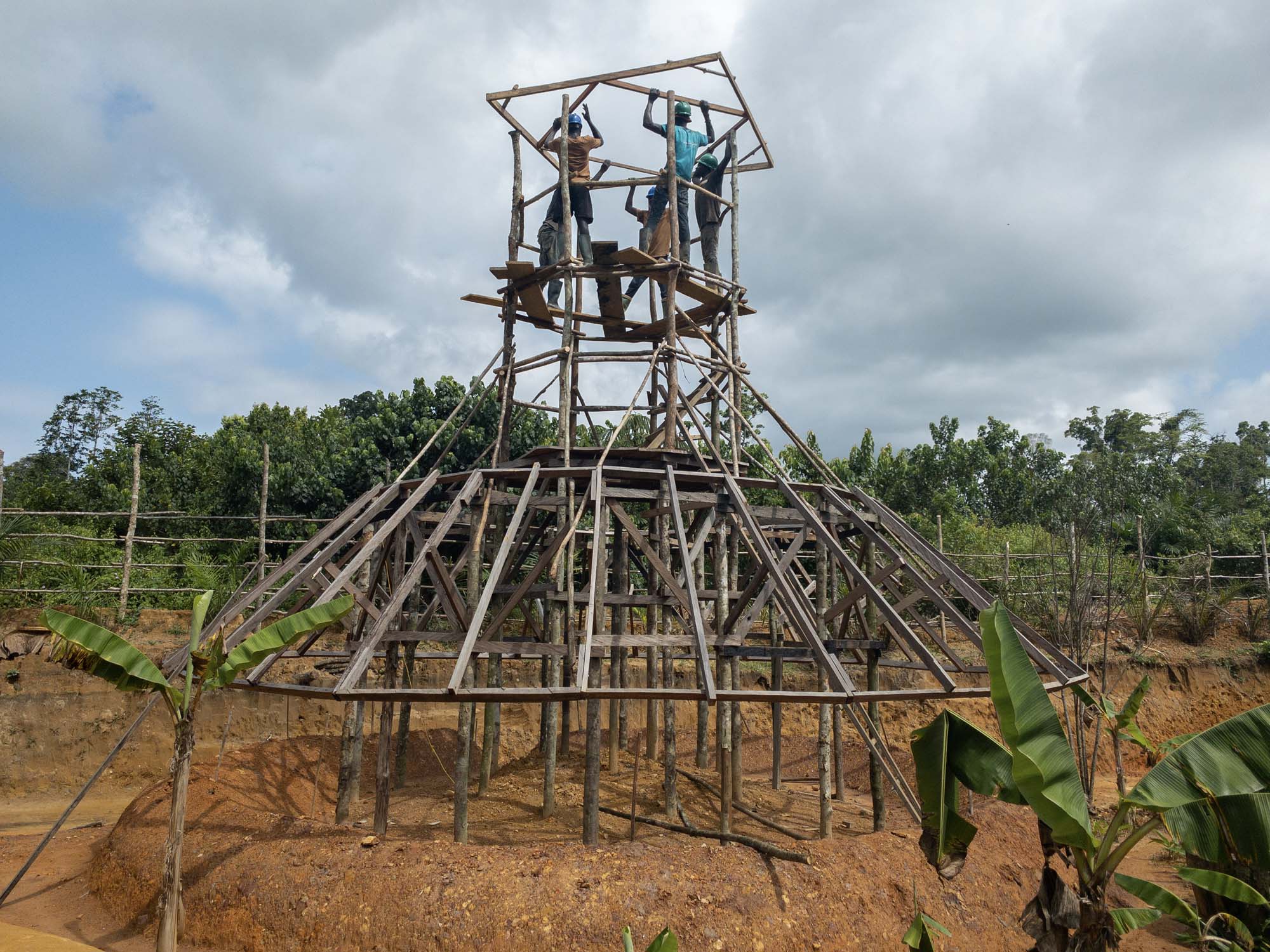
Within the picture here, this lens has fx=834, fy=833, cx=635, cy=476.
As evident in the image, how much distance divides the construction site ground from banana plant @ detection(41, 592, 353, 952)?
83cm

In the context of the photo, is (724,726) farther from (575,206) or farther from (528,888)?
(575,206)

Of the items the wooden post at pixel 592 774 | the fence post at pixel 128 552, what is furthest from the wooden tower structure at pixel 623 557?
the fence post at pixel 128 552

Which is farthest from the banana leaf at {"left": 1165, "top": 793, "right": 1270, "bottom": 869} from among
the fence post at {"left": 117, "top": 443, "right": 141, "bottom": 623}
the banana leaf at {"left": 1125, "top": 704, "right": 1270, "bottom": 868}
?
the fence post at {"left": 117, "top": 443, "right": 141, "bottom": 623}

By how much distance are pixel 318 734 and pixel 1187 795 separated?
48.8 feet

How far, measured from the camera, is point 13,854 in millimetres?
10930

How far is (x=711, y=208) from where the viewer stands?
13.2m

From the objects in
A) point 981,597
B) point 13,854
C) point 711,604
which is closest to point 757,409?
point 711,604

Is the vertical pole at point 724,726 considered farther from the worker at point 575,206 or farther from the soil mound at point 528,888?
the worker at point 575,206

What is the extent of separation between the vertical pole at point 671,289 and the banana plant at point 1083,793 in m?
6.12

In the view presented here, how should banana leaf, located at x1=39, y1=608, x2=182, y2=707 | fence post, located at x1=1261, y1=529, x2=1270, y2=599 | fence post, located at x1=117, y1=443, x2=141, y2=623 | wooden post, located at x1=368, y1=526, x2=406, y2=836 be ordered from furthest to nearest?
1. fence post, located at x1=1261, y1=529, x2=1270, y2=599
2. fence post, located at x1=117, y1=443, x2=141, y2=623
3. wooden post, located at x1=368, y1=526, x2=406, y2=836
4. banana leaf, located at x1=39, y1=608, x2=182, y2=707

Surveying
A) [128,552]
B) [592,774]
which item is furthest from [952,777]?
[128,552]

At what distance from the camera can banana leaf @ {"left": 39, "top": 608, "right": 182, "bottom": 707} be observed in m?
7.14

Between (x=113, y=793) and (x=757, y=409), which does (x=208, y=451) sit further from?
(x=757, y=409)

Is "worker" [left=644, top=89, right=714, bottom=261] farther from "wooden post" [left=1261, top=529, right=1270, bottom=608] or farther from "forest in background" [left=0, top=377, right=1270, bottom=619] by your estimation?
"wooden post" [left=1261, top=529, right=1270, bottom=608]
